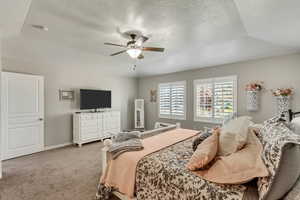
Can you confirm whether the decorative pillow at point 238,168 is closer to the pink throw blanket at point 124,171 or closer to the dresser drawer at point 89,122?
the pink throw blanket at point 124,171

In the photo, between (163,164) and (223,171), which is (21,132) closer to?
(163,164)

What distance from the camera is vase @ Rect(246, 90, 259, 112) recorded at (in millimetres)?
3898

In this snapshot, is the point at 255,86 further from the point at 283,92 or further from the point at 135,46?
the point at 135,46

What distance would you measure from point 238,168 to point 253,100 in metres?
3.31

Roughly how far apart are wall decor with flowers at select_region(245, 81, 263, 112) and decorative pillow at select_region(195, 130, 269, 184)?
284 cm

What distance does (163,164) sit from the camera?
5.35 ft

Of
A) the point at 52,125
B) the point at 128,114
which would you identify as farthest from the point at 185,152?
the point at 128,114

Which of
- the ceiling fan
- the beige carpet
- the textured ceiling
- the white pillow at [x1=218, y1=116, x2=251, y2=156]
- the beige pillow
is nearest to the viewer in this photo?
the beige pillow

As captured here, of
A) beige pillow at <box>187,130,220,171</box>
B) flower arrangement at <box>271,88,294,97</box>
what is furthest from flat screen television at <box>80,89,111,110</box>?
flower arrangement at <box>271,88,294,97</box>

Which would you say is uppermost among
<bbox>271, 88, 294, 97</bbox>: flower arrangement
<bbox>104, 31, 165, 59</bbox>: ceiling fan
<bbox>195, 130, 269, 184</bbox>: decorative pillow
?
<bbox>104, 31, 165, 59</bbox>: ceiling fan

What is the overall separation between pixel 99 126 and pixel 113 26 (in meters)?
3.42

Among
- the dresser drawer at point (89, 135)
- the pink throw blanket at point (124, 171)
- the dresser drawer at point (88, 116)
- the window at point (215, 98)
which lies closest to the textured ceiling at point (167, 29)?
the window at point (215, 98)

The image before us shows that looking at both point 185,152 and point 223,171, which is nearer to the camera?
point 223,171

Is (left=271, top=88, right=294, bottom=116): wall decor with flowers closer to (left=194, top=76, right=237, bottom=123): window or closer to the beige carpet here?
(left=194, top=76, right=237, bottom=123): window
